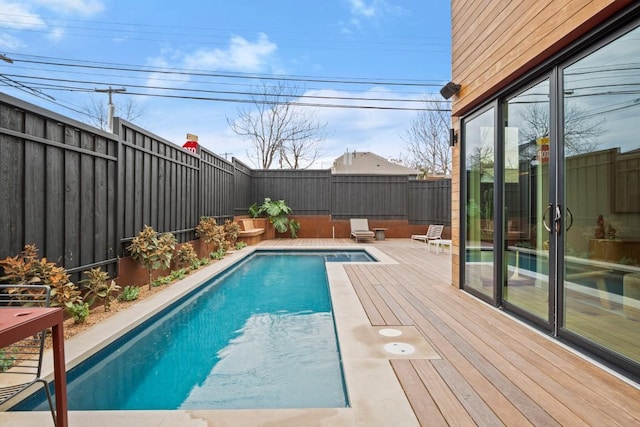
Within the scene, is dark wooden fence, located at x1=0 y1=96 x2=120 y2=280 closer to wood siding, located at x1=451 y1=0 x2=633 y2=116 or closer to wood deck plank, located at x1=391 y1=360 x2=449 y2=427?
wood deck plank, located at x1=391 y1=360 x2=449 y2=427

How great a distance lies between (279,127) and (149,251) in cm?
1378

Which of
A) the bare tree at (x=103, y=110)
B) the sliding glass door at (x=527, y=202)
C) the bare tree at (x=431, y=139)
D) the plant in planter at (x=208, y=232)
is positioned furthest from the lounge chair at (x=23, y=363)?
the bare tree at (x=431, y=139)

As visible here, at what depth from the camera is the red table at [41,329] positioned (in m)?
1.21

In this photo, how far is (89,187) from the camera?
3.76m

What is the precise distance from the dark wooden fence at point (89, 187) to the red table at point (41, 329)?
1.81 metres

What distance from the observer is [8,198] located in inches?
107

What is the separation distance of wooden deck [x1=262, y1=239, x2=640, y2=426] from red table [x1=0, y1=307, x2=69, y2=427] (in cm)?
162

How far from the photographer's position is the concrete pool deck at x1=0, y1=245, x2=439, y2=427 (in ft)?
5.62

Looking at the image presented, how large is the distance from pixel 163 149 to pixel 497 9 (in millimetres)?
4957

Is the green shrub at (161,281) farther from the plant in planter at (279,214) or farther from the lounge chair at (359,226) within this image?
the lounge chair at (359,226)

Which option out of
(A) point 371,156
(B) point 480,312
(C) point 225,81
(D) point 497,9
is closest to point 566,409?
(B) point 480,312

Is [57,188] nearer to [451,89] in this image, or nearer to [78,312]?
[78,312]

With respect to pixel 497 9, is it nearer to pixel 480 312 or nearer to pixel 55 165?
pixel 480 312

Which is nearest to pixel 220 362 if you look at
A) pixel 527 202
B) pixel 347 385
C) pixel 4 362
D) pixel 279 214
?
pixel 347 385
